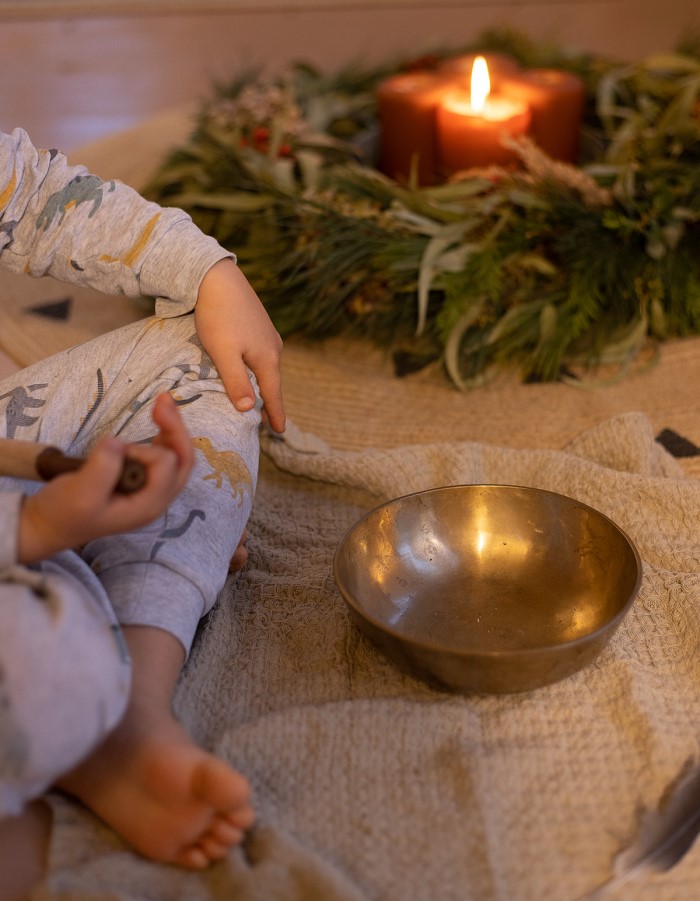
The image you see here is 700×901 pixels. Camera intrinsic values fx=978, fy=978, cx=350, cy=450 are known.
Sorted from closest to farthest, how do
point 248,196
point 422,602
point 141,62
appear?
point 422,602
point 248,196
point 141,62

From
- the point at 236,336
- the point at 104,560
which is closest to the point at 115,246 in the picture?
the point at 236,336

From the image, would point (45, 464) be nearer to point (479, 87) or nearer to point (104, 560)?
point (104, 560)

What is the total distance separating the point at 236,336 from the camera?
716 millimetres

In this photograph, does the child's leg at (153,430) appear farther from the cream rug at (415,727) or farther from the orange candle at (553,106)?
the orange candle at (553,106)

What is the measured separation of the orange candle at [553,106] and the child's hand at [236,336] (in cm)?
63

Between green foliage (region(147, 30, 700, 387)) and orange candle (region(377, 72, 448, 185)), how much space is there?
114mm

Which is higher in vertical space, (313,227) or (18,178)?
(18,178)

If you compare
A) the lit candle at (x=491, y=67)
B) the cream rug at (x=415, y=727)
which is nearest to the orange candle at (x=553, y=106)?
the lit candle at (x=491, y=67)

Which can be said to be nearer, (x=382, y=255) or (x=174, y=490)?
(x=174, y=490)

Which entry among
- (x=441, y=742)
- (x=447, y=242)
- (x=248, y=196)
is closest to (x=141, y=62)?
(x=248, y=196)

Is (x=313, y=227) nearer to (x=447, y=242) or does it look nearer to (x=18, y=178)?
(x=447, y=242)

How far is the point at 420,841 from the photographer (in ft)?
1.67

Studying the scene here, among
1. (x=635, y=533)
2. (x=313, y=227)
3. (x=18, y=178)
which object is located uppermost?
(x=18, y=178)

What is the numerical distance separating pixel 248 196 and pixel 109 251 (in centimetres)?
41
